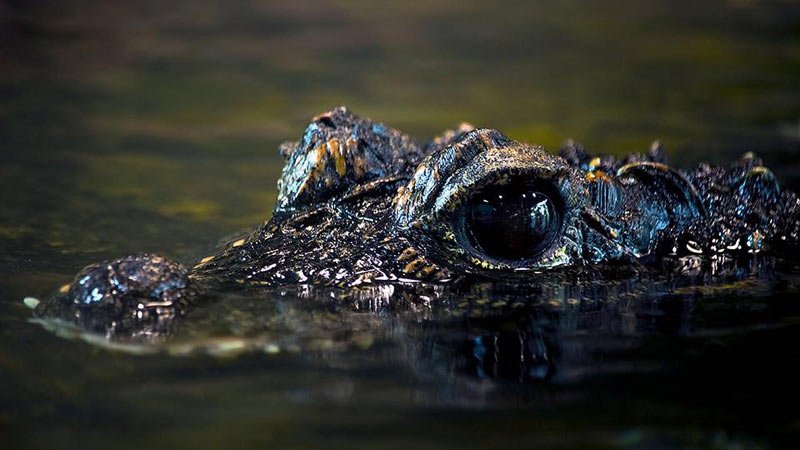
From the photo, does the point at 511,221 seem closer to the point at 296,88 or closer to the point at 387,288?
the point at 387,288

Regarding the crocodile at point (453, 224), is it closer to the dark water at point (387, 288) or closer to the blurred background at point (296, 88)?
the dark water at point (387, 288)

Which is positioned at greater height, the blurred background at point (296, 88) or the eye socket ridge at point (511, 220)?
the blurred background at point (296, 88)

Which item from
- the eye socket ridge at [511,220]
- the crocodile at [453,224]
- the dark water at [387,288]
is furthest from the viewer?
the eye socket ridge at [511,220]

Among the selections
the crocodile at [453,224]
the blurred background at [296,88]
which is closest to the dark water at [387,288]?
the blurred background at [296,88]

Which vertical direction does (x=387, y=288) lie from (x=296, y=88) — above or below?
below

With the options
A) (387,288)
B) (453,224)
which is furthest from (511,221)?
(387,288)

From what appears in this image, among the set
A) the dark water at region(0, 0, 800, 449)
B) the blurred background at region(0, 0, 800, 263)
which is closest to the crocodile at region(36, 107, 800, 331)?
the dark water at region(0, 0, 800, 449)

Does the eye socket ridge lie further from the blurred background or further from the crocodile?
the blurred background

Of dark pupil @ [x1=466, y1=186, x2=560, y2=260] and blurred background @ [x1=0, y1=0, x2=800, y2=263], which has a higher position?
blurred background @ [x1=0, y1=0, x2=800, y2=263]
